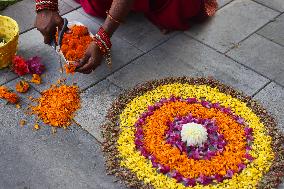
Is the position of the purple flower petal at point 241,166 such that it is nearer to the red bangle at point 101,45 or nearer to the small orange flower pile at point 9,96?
the red bangle at point 101,45

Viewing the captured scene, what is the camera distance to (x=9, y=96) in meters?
3.45

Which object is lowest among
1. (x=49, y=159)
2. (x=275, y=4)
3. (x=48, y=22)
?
(x=49, y=159)

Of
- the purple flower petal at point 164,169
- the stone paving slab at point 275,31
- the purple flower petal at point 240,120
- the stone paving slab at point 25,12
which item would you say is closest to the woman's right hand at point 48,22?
the stone paving slab at point 25,12

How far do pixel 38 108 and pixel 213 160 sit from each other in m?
1.43

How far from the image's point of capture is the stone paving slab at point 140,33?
4059mm

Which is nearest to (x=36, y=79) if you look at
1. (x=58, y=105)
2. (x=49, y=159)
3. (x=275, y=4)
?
(x=58, y=105)

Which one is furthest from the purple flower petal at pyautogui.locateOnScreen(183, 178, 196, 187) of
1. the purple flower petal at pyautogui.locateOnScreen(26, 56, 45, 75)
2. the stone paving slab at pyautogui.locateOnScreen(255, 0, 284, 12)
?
the stone paving slab at pyautogui.locateOnScreen(255, 0, 284, 12)

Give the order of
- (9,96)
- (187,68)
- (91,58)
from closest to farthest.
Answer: (91,58)
(9,96)
(187,68)

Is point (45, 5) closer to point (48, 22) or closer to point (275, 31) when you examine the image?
point (48, 22)

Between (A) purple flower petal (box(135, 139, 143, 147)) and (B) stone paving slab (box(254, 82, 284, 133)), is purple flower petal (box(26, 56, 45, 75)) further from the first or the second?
(B) stone paving slab (box(254, 82, 284, 133))

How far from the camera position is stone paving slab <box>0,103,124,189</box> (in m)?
2.87

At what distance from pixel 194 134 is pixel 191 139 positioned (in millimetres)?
41

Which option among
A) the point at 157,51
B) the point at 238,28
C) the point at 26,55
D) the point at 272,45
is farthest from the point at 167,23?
the point at 26,55

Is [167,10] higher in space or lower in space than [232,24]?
higher
